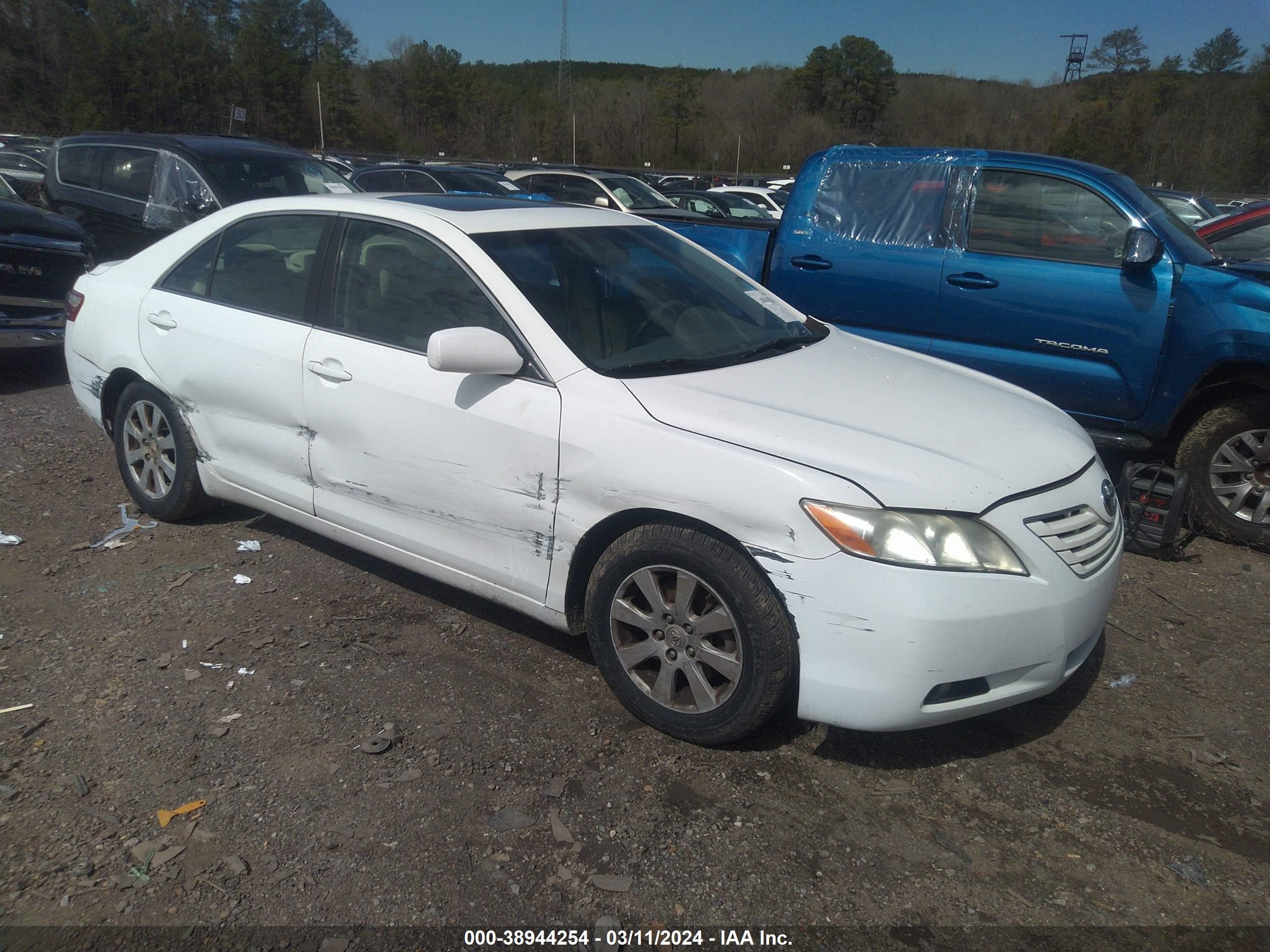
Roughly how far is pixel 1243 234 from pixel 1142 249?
6.30ft

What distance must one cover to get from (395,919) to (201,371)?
Answer: 9.27ft

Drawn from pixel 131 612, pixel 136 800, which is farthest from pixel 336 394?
pixel 136 800

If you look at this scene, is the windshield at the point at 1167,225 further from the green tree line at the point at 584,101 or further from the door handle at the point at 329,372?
the green tree line at the point at 584,101

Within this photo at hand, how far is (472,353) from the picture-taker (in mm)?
3154

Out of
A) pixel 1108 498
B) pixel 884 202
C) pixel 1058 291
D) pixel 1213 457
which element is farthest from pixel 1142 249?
pixel 1108 498

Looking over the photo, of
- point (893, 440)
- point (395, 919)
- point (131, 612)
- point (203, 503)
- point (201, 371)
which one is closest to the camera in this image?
point (395, 919)

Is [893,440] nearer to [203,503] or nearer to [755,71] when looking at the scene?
[203,503]

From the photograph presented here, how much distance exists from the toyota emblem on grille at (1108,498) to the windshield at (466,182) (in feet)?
39.1

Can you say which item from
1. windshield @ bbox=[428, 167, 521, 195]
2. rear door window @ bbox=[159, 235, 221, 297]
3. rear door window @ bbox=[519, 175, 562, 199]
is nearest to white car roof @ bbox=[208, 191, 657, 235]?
rear door window @ bbox=[159, 235, 221, 297]

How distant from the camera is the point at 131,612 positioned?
3.91m

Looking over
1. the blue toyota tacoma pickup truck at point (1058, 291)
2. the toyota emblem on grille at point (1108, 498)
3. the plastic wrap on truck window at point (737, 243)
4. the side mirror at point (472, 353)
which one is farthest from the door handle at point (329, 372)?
the blue toyota tacoma pickup truck at point (1058, 291)

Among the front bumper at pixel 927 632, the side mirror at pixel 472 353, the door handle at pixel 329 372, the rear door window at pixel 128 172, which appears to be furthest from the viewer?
the rear door window at pixel 128 172

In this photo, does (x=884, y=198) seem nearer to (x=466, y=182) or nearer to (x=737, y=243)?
(x=737, y=243)

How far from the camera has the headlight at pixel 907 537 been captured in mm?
2646
